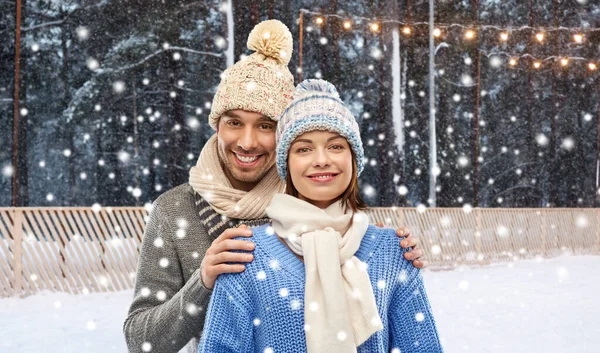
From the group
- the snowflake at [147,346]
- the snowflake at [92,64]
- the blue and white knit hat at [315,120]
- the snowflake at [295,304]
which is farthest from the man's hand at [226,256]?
the snowflake at [92,64]

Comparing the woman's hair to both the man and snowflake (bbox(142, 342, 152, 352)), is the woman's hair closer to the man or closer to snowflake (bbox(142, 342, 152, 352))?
the man

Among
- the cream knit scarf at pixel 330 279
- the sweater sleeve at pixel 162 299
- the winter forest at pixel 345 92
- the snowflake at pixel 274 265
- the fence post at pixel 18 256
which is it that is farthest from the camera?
the winter forest at pixel 345 92

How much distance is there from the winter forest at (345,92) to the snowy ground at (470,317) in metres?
6.09

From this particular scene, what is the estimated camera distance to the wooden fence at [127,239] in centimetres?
880

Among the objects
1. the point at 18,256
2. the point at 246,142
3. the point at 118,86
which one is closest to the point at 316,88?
the point at 246,142

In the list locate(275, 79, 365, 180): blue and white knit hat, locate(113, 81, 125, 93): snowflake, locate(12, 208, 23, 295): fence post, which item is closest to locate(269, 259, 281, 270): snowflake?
locate(275, 79, 365, 180): blue and white knit hat

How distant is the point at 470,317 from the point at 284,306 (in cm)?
594

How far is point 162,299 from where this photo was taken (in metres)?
2.29

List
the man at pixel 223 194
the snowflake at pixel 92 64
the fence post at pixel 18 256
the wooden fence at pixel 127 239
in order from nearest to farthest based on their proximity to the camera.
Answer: the man at pixel 223 194
the fence post at pixel 18 256
the wooden fence at pixel 127 239
the snowflake at pixel 92 64

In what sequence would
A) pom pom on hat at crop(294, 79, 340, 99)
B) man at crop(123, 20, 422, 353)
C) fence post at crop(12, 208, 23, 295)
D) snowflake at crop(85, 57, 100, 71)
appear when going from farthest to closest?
snowflake at crop(85, 57, 100, 71) → fence post at crop(12, 208, 23, 295) → man at crop(123, 20, 422, 353) → pom pom on hat at crop(294, 79, 340, 99)

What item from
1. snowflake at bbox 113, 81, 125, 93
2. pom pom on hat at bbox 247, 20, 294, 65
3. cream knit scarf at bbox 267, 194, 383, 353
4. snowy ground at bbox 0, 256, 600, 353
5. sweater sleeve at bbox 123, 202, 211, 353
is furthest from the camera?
snowflake at bbox 113, 81, 125, 93

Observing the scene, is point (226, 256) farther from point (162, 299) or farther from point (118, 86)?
point (118, 86)

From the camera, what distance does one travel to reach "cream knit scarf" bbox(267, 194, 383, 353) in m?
1.78

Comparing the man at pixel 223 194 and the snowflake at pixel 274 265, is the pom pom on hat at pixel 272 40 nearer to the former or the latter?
the man at pixel 223 194
